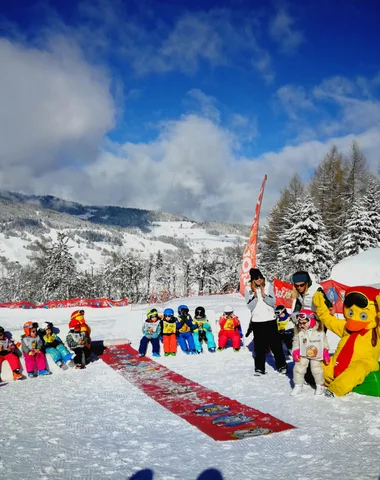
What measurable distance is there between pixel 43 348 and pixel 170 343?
3.07 meters

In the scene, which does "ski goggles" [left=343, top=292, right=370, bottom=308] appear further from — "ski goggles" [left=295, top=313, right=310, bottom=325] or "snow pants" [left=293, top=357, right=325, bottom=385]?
"snow pants" [left=293, top=357, right=325, bottom=385]

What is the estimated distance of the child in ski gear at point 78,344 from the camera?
27.7 ft

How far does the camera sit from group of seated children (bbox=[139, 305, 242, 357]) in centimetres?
948

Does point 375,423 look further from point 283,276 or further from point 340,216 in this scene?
point 340,216

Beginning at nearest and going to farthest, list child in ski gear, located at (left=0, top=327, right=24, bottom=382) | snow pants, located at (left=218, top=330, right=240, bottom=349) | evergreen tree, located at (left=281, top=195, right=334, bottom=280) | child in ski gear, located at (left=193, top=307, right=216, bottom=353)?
child in ski gear, located at (left=0, top=327, right=24, bottom=382)
snow pants, located at (left=218, top=330, right=240, bottom=349)
child in ski gear, located at (left=193, top=307, right=216, bottom=353)
evergreen tree, located at (left=281, top=195, right=334, bottom=280)

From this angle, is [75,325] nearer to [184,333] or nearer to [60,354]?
[60,354]

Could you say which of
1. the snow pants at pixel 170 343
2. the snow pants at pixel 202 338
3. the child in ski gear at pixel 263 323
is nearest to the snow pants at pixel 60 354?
the snow pants at pixel 170 343

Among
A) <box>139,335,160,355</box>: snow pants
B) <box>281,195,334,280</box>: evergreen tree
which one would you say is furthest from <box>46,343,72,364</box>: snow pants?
<box>281,195,334,280</box>: evergreen tree

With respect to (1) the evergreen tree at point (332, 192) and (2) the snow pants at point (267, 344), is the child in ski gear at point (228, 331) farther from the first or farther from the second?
(1) the evergreen tree at point (332, 192)

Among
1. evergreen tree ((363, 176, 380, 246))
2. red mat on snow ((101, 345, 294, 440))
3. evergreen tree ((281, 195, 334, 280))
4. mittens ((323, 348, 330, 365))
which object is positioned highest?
evergreen tree ((363, 176, 380, 246))

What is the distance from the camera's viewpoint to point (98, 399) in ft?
19.4

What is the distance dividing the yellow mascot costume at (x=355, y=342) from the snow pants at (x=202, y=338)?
442cm

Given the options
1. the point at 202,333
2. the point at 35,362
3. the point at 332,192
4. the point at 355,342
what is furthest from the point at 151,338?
the point at 332,192

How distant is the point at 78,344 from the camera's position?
850cm
